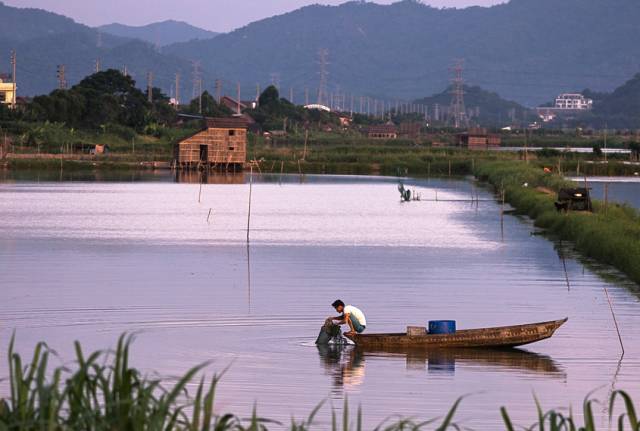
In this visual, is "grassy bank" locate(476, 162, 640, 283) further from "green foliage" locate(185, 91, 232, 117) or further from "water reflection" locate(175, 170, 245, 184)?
"green foliage" locate(185, 91, 232, 117)

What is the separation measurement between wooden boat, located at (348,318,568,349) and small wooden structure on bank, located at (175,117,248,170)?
181ft

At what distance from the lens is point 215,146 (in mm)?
71312

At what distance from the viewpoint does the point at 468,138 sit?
96.4 meters

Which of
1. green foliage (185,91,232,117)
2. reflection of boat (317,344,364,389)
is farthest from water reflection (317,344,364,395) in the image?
green foliage (185,91,232,117)

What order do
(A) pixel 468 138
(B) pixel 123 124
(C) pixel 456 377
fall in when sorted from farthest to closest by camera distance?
(A) pixel 468 138
(B) pixel 123 124
(C) pixel 456 377

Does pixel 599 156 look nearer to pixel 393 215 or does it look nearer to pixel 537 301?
pixel 393 215

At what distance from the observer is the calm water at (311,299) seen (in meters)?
13.8

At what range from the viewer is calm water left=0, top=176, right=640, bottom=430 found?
1375cm

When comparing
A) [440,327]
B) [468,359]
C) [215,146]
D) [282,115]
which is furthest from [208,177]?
[468,359]

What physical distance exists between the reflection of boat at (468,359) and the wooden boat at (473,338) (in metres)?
0.07

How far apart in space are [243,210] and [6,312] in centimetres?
2529

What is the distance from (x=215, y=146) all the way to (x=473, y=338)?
5696 cm

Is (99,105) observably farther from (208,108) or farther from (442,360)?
(442,360)

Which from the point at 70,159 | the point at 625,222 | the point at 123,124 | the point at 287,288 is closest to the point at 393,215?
the point at 625,222
